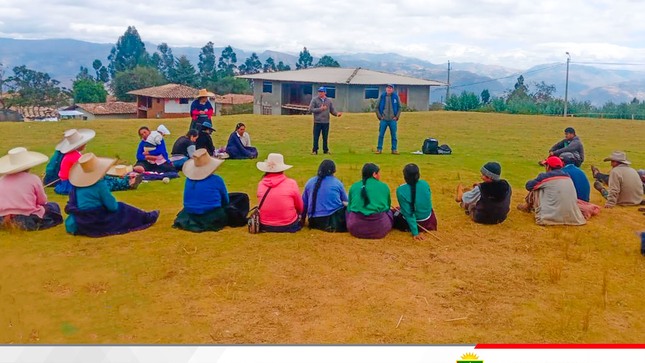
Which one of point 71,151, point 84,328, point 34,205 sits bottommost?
point 84,328

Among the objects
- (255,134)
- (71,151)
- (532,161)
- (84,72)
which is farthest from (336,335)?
(84,72)

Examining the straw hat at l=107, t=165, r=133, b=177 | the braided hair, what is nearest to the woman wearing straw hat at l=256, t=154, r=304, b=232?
the braided hair

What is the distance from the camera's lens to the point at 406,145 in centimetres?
1684

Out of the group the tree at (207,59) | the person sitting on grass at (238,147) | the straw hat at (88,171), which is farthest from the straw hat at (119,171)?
the tree at (207,59)

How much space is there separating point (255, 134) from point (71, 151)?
33.2 feet

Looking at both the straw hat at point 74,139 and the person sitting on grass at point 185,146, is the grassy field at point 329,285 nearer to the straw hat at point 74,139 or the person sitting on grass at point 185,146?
the straw hat at point 74,139

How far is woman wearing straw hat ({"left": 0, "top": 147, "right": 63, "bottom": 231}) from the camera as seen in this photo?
7566 millimetres

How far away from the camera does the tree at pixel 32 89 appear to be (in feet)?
168

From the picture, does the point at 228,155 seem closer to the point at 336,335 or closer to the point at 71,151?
the point at 71,151

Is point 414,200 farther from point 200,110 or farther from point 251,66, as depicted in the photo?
point 251,66

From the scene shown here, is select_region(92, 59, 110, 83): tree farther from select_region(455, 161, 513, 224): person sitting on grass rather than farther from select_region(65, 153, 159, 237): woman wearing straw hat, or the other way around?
select_region(455, 161, 513, 224): person sitting on grass

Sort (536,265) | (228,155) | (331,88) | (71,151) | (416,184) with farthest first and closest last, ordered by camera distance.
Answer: (331,88)
(228,155)
(71,151)
(416,184)
(536,265)

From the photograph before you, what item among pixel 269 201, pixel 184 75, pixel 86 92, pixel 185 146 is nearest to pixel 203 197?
pixel 269 201

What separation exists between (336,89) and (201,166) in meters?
35.4
